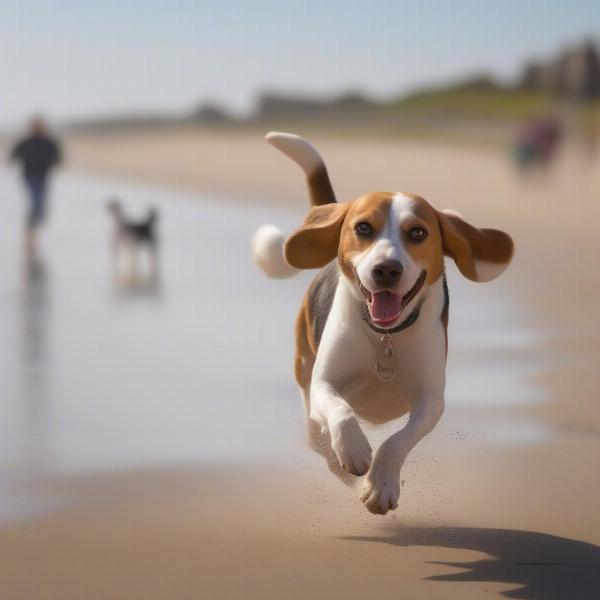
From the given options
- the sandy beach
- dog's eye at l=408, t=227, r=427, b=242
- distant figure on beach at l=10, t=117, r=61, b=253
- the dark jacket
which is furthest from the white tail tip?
the dark jacket

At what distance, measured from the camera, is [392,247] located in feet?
16.4

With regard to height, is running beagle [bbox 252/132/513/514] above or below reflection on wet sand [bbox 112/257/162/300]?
below

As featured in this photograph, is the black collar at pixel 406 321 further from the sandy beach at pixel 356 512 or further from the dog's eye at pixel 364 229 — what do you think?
the sandy beach at pixel 356 512

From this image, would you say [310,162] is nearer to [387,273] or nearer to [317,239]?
[317,239]

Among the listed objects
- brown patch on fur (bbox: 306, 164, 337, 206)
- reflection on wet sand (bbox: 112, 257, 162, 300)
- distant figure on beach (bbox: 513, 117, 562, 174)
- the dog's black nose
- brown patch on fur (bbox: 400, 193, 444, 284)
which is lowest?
the dog's black nose

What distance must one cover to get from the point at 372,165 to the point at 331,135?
14.5 meters

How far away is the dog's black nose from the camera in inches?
195

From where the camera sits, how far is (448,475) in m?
6.75

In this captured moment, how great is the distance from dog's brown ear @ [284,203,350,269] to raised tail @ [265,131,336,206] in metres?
0.49

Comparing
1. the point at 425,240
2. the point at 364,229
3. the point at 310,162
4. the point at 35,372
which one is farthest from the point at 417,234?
the point at 35,372

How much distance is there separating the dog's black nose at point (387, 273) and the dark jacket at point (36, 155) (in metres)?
15.0

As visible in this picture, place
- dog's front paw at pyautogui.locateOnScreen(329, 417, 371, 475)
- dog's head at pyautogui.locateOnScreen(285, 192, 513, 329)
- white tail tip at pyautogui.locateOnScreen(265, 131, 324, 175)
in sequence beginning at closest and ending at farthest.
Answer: dog's front paw at pyautogui.locateOnScreen(329, 417, 371, 475)
dog's head at pyautogui.locateOnScreen(285, 192, 513, 329)
white tail tip at pyautogui.locateOnScreen(265, 131, 324, 175)

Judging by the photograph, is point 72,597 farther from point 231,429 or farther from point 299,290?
point 299,290

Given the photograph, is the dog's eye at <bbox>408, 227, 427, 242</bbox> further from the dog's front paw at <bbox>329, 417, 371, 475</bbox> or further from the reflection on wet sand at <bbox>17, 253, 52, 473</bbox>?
the reflection on wet sand at <bbox>17, 253, 52, 473</bbox>
